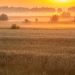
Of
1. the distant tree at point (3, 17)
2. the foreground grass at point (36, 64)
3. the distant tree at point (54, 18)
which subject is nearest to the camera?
the foreground grass at point (36, 64)

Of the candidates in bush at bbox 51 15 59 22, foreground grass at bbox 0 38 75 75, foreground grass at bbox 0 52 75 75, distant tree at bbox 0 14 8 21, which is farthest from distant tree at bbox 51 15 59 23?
foreground grass at bbox 0 52 75 75

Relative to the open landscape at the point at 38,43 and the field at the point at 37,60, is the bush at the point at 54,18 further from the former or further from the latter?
the field at the point at 37,60

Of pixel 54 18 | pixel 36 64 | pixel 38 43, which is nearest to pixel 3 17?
pixel 54 18

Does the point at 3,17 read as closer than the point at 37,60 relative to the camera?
No

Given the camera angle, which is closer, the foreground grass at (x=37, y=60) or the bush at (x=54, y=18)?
the foreground grass at (x=37, y=60)

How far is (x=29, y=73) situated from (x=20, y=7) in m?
15.3

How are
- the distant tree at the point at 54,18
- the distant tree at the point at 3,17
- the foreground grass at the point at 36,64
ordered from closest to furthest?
1. the foreground grass at the point at 36,64
2. the distant tree at the point at 54,18
3. the distant tree at the point at 3,17

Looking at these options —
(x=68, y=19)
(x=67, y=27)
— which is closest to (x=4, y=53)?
(x=67, y=27)

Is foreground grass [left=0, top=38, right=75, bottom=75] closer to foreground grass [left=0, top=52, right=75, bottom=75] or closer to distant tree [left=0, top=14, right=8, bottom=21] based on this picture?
foreground grass [left=0, top=52, right=75, bottom=75]

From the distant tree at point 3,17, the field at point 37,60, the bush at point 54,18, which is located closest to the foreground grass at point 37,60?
the field at point 37,60

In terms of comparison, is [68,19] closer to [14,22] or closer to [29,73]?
[14,22]

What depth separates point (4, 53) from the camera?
1227cm

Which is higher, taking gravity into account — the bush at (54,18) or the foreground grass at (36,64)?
the bush at (54,18)

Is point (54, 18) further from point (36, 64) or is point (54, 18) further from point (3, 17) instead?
point (36, 64)
